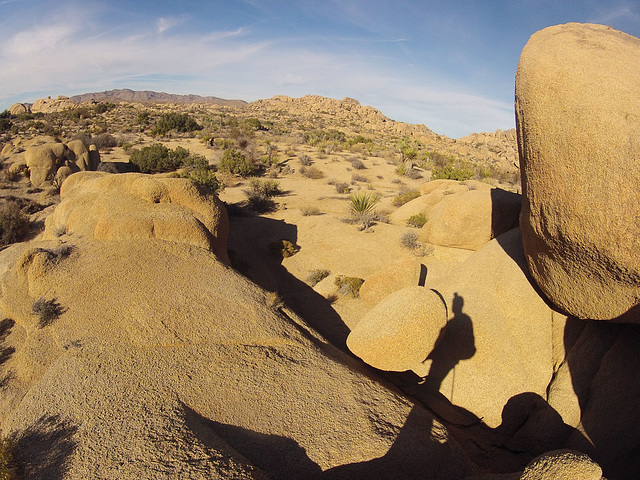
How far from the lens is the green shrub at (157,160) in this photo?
17734 millimetres

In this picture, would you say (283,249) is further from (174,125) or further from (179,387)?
(174,125)

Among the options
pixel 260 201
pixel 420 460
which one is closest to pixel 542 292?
pixel 420 460

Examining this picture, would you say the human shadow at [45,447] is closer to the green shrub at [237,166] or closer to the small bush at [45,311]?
the small bush at [45,311]

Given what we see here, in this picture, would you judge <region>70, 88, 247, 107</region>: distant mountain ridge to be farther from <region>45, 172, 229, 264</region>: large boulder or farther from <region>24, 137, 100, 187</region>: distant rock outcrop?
<region>45, 172, 229, 264</region>: large boulder

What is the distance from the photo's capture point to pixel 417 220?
35.6ft

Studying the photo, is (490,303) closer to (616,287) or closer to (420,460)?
(616,287)

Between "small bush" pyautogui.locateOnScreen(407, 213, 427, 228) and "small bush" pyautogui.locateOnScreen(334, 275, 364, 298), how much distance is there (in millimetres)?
3081

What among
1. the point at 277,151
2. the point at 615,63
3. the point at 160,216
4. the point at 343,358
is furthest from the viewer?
the point at 277,151

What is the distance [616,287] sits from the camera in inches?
132

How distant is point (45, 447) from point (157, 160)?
1714 cm

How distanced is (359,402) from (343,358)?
3.33 ft

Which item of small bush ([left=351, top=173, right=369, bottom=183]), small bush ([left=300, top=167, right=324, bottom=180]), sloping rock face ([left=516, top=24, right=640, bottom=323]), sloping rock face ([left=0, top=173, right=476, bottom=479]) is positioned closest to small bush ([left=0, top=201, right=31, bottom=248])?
sloping rock face ([left=0, top=173, right=476, bottom=479])

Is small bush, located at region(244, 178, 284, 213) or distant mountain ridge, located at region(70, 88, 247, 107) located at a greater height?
distant mountain ridge, located at region(70, 88, 247, 107)

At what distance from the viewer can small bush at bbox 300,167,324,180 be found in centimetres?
1920
